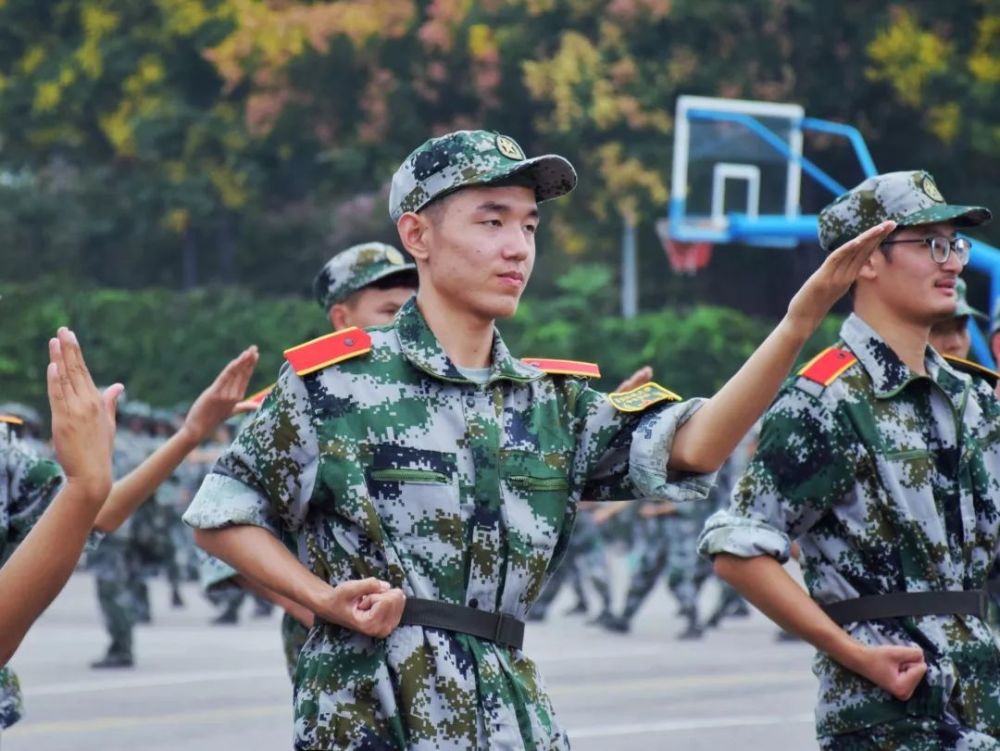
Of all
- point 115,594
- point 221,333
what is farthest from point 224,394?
point 221,333

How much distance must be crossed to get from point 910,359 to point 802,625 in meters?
0.73

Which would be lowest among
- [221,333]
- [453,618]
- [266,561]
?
[221,333]

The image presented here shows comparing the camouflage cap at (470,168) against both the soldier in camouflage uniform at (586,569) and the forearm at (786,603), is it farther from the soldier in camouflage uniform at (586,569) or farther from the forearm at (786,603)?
the soldier in camouflage uniform at (586,569)

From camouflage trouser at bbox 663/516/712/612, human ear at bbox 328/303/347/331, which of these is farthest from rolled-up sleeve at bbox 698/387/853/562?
camouflage trouser at bbox 663/516/712/612

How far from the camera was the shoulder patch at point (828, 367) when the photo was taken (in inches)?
217

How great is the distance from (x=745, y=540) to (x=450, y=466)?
1.17m

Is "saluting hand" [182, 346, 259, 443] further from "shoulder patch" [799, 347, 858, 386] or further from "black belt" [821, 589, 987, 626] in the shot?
"black belt" [821, 589, 987, 626]

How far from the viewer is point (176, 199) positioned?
44.9m

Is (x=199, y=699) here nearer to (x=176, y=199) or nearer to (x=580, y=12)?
(x=580, y=12)

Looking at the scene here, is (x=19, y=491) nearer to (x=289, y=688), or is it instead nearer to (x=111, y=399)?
(x=111, y=399)

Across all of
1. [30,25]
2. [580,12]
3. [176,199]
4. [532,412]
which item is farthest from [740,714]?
[30,25]

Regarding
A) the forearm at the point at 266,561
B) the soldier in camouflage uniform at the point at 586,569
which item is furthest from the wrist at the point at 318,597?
the soldier in camouflage uniform at the point at 586,569

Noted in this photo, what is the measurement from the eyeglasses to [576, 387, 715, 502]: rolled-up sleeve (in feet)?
4.19

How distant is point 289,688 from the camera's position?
13742 mm
